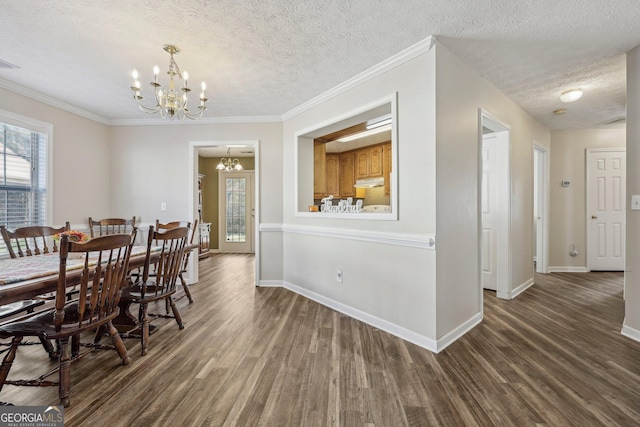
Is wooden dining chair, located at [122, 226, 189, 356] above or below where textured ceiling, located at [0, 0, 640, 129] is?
below

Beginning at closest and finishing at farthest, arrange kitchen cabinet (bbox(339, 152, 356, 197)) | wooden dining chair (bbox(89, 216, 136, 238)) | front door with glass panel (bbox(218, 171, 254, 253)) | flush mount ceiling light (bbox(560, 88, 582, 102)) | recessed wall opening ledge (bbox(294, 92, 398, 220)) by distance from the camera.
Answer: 1. recessed wall opening ledge (bbox(294, 92, 398, 220))
2. flush mount ceiling light (bbox(560, 88, 582, 102))
3. wooden dining chair (bbox(89, 216, 136, 238))
4. kitchen cabinet (bbox(339, 152, 356, 197))
5. front door with glass panel (bbox(218, 171, 254, 253))

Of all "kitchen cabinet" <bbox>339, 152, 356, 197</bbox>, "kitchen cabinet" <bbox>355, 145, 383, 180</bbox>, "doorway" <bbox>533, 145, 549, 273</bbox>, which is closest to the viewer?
"doorway" <bbox>533, 145, 549, 273</bbox>

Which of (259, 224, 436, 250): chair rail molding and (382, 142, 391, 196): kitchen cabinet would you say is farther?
(382, 142, 391, 196): kitchen cabinet

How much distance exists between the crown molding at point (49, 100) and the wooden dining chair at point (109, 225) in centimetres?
139

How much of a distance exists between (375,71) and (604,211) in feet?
16.3

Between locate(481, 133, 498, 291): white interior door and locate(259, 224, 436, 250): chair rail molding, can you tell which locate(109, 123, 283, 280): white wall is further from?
locate(481, 133, 498, 291): white interior door

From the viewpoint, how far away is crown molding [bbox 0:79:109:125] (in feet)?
9.87

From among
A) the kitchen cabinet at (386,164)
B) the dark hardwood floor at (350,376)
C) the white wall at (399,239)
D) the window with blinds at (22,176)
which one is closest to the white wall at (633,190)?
the dark hardwood floor at (350,376)

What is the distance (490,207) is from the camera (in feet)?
11.8

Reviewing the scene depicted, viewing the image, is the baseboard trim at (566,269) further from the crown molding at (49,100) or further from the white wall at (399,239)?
the crown molding at (49,100)

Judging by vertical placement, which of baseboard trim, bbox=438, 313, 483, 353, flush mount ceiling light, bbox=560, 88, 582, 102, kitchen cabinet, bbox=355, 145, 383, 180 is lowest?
baseboard trim, bbox=438, 313, 483, 353

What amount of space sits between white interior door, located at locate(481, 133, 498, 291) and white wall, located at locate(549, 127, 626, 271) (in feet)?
6.98

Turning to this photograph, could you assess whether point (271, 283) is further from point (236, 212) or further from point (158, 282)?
point (236, 212)

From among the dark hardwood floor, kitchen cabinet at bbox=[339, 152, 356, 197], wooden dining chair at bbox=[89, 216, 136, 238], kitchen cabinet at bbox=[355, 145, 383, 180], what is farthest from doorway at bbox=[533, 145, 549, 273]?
wooden dining chair at bbox=[89, 216, 136, 238]
